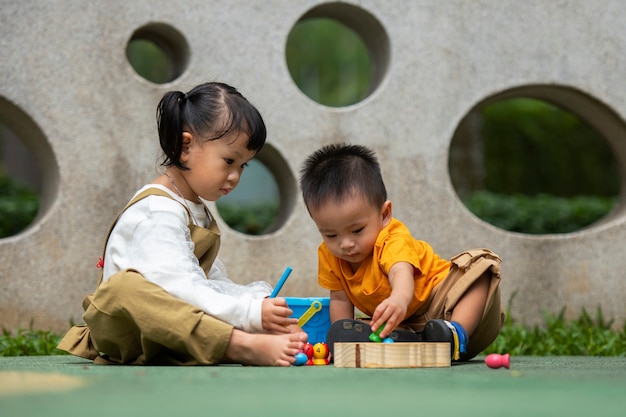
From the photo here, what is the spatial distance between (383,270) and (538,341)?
1.26 metres

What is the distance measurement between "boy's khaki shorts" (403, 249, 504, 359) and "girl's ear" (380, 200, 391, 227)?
285 millimetres

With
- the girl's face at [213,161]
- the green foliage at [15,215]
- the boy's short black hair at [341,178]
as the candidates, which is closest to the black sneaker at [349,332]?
the boy's short black hair at [341,178]

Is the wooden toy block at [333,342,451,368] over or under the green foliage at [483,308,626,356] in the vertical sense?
over

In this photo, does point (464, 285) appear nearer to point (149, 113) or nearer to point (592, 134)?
point (149, 113)

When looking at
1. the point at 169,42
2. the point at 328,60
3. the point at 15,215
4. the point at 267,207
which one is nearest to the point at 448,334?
the point at 169,42

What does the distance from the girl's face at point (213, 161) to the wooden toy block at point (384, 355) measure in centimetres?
80

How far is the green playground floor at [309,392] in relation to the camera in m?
1.57

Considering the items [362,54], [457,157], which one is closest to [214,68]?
[457,157]

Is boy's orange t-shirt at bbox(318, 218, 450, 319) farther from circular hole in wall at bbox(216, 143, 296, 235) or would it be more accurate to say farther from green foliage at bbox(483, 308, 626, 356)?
circular hole in wall at bbox(216, 143, 296, 235)

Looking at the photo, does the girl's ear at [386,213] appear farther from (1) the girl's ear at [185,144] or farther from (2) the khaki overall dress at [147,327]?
(2) the khaki overall dress at [147,327]

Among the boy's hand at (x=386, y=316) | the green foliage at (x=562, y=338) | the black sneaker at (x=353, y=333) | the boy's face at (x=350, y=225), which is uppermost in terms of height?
the boy's face at (x=350, y=225)

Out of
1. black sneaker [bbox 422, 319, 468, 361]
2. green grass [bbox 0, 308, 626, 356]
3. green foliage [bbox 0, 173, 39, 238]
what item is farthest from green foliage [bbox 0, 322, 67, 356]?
green foliage [bbox 0, 173, 39, 238]

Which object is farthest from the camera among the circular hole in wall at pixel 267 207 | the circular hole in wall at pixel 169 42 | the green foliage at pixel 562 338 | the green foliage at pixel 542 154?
the green foliage at pixel 542 154

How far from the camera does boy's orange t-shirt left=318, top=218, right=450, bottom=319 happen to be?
3045mm
